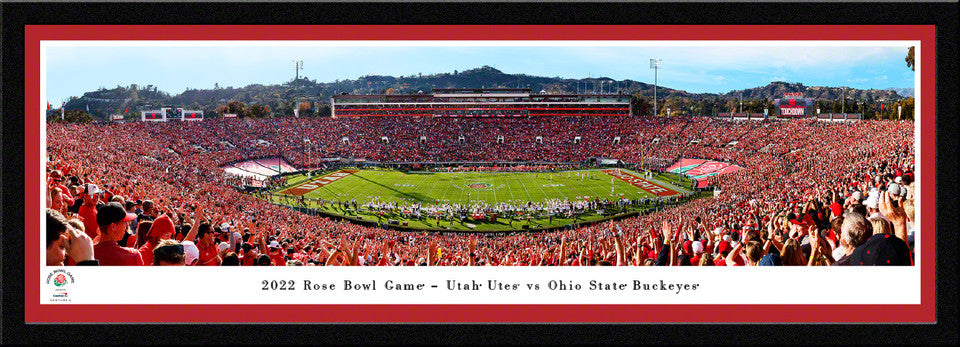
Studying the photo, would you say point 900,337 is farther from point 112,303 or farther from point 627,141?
point 627,141

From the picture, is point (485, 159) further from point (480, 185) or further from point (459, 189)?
point (459, 189)

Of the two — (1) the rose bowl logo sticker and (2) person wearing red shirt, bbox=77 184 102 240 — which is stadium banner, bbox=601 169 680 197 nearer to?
(2) person wearing red shirt, bbox=77 184 102 240

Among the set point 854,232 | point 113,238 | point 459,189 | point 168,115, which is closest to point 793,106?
point 459,189

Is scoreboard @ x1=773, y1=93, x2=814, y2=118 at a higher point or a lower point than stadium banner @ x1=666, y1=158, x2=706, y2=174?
higher

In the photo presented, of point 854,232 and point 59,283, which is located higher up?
point 854,232

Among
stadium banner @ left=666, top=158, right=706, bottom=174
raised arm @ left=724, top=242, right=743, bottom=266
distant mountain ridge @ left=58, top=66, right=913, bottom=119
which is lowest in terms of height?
raised arm @ left=724, top=242, right=743, bottom=266

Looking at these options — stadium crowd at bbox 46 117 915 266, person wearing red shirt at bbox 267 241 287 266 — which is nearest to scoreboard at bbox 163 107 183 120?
stadium crowd at bbox 46 117 915 266
